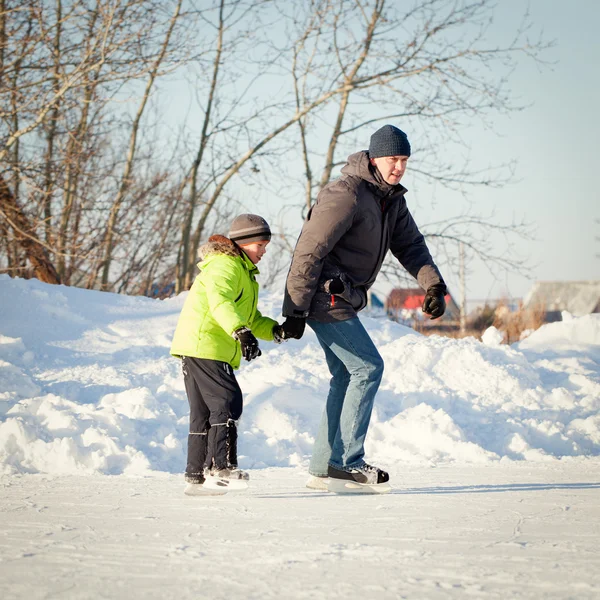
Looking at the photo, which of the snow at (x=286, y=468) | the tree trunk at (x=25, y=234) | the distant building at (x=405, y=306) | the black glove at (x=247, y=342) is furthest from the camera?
the distant building at (x=405, y=306)

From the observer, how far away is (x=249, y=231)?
13.8ft

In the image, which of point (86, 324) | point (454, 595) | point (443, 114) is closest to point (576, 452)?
point (454, 595)

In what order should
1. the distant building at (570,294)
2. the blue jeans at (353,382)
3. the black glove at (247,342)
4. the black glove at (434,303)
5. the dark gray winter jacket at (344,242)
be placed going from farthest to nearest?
the distant building at (570,294), the black glove at (434,303), the blue jeans at (353,382), the dark gray winter jacket at (344,242), the black glove at (247,342)

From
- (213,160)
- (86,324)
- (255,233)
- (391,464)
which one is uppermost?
(213,160)

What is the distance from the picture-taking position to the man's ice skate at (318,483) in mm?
4324

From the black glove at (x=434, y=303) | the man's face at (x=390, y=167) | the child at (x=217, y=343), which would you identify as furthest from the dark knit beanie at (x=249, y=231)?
the black glove at (x=434, y=303)

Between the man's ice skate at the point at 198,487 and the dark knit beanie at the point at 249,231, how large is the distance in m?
1.18

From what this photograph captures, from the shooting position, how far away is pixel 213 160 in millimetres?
16672

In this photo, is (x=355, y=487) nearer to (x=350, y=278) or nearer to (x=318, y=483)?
(x=318, y=483)

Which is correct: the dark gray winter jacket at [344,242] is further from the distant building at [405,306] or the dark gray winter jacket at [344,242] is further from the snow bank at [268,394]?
the distant building at [405,306]

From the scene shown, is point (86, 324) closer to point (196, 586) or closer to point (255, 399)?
point (255, 399)

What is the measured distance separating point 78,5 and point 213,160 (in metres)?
6.25

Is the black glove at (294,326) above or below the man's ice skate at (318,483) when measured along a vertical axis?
above

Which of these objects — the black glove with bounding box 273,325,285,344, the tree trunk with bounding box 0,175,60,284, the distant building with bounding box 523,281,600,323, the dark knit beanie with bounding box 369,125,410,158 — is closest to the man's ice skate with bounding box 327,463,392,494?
the black glove with bounding box 273,325,285,344
